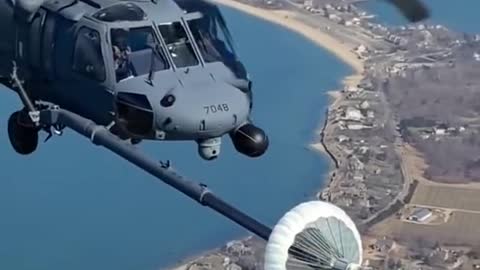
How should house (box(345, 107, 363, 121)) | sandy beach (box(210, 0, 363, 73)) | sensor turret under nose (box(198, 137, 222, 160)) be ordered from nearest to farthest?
sensor turret under nose (box(198, 137, 222, 160)) → house (box(345, 107, 363, 121)) → sandy beach (box(210, 0, 363, 73))

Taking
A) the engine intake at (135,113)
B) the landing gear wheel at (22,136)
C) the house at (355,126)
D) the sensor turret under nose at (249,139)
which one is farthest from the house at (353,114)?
the engine intake at (135,113)

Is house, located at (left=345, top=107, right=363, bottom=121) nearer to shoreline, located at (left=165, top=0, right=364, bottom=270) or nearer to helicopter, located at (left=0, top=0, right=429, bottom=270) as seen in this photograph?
shoreline, located at (left=165, top=0, right=364, bottom=270)

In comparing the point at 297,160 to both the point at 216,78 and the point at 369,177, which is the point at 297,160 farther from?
the point at 216,78

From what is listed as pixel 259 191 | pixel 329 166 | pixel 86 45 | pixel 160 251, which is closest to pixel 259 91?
pixel 329 166

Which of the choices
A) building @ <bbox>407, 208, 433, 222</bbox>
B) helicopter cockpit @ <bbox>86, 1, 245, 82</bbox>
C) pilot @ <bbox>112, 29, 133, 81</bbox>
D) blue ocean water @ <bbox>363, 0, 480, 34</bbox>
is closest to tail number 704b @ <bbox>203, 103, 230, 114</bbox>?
helicopter cockpit @ <bbox>86, 1, 245, 82</bbox>

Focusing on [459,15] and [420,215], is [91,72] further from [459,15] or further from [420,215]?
[459,15]

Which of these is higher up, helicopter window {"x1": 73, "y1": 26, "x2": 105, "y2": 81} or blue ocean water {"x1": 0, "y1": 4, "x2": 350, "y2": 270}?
helicopter window {"x1": 73, "y1": 26, "x2": 105, "y2": 81}

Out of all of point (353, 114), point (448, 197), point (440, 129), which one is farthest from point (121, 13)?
point (440, 129)

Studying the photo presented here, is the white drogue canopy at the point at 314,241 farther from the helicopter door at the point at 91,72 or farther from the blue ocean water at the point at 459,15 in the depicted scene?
the blue ocean water at the point at 459,15
